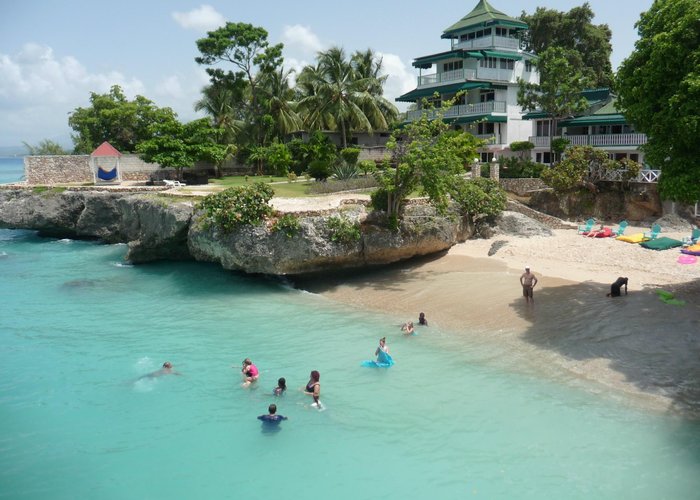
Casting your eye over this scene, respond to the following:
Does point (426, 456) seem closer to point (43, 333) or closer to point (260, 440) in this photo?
point (260, 440)

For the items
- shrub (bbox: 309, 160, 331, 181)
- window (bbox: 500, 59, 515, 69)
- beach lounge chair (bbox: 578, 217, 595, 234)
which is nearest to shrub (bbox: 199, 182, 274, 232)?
shrub (bbox: 309, 160, 331, 181)

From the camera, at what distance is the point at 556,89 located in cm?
4141

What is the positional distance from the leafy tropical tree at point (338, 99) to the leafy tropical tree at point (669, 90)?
3358cm

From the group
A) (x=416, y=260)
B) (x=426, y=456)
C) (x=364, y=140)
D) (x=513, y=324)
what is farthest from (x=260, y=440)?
(x=364, y=140)

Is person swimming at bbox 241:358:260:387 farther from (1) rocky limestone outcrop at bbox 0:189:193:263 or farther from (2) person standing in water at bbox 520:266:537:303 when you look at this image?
(1) rocky limestone outcrop at bbox 0:189:193:263

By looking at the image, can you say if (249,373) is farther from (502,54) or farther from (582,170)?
(502,54)

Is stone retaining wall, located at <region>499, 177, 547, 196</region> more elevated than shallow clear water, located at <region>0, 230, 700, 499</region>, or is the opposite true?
stone retaining wall, located at <region>499, 177, 547, 196</region>

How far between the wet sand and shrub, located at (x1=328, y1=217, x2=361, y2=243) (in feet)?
7.57

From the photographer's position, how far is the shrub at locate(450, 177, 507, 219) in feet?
101

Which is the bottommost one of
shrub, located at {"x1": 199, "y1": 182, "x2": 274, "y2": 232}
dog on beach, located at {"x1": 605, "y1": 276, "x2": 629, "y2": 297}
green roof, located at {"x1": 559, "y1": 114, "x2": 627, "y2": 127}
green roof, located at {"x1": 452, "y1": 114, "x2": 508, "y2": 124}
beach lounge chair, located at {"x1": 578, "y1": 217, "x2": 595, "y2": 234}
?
dog on beach, located at {"x1": 605, "y1": 276, "x2": 629, "y2": 297}

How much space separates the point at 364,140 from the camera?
58656 mm

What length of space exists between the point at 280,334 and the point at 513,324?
864cm

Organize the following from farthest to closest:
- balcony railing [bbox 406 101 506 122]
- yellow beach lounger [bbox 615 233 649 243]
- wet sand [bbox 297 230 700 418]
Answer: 1. balcony railing [bbox 406 101 506 122]
2. yellow beach lounger [bbox 615 233 649 243]
3. wet sand [bbox 297 230 700 418]

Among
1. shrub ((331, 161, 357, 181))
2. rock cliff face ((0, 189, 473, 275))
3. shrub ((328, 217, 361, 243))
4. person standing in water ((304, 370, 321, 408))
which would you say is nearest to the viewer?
person standing in water ((304, 370, 321, 408))
